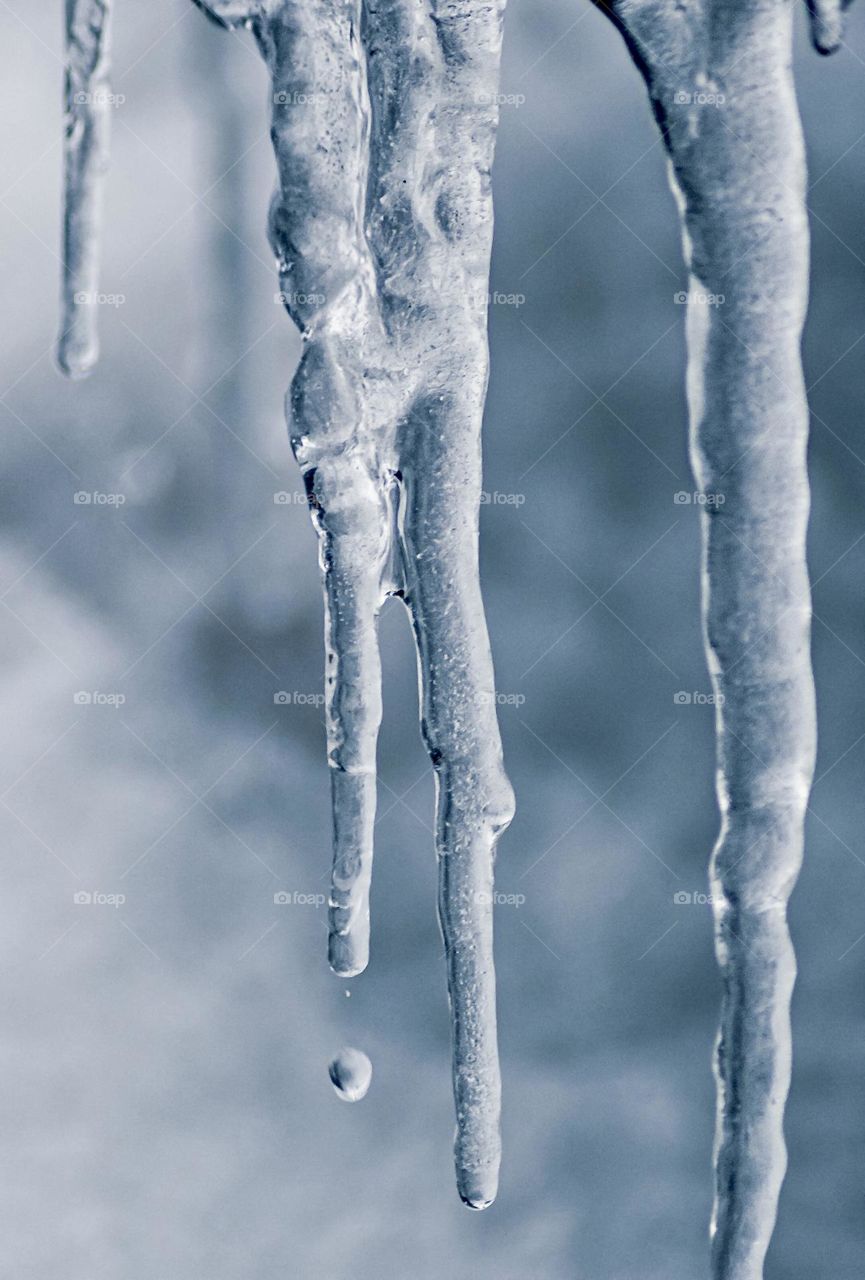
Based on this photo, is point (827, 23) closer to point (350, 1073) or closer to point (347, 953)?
point (347, 953)

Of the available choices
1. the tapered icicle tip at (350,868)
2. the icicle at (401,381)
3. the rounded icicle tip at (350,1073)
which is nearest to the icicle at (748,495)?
the icicle at (401,381)

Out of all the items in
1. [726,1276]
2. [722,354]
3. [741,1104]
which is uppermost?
[722,354]

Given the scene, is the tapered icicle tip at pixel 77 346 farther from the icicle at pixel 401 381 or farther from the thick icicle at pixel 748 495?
the thick icicle at pixel 748 495

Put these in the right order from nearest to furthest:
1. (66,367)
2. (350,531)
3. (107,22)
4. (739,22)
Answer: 1. (739,22)
2. (350,531)
3. (107,22)
4. (66,367)

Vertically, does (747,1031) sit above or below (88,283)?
below

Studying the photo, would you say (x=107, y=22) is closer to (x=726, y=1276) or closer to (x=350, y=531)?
(x=350, y=531)

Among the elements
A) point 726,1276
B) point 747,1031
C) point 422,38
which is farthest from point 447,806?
point 422,38

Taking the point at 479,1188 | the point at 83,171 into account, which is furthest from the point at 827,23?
the point at 479,1188

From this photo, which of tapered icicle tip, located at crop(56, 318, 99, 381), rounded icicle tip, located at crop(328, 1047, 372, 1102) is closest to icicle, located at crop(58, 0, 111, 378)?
tapered icicle tip, located at crop(56, 318, 99, 381)
